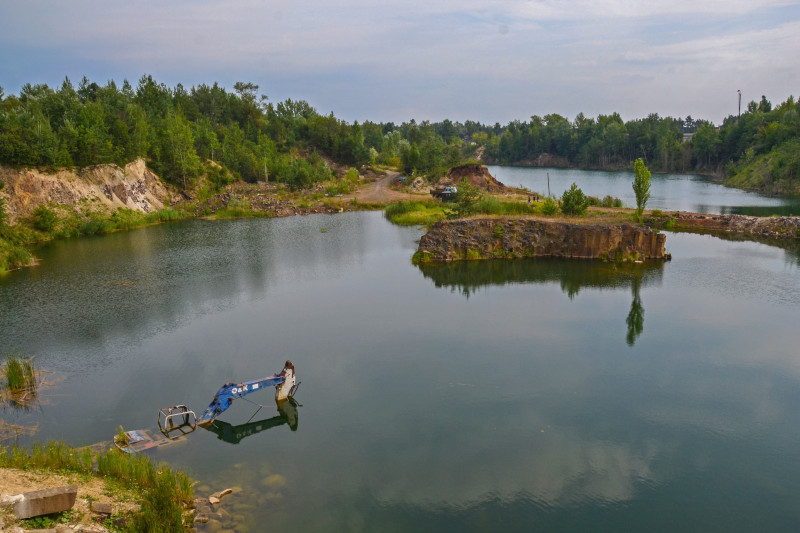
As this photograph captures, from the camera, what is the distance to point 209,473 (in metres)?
18.6

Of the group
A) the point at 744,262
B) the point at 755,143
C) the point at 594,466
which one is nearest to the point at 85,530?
the point at 594,466

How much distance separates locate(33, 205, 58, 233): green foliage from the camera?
5794 centimetres

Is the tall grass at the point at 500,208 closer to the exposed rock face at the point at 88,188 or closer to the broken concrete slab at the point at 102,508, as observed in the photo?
the exposed rock face at the point at 88,188

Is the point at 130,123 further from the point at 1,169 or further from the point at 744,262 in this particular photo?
the point at 744,262

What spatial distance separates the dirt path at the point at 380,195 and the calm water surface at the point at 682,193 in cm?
2219

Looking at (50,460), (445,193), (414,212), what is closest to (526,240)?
(414,212)

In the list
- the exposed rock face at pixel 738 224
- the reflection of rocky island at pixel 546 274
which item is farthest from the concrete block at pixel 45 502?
the exposed rock face at pixel 738 224

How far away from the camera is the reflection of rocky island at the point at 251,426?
21297 mm

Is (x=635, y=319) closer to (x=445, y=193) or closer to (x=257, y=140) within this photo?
(x=445, y=193)

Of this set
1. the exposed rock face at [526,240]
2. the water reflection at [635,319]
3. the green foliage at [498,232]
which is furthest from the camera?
the green foliage at [498,232]

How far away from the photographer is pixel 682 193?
3794 inches

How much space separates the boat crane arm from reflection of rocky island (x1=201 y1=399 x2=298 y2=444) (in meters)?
0.47

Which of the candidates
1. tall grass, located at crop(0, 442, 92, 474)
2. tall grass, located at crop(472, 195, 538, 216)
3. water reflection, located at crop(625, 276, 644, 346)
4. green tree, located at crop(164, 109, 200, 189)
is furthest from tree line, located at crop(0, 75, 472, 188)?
water reflection, located at crop(625, 276, 644, 346)

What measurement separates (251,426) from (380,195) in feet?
237
